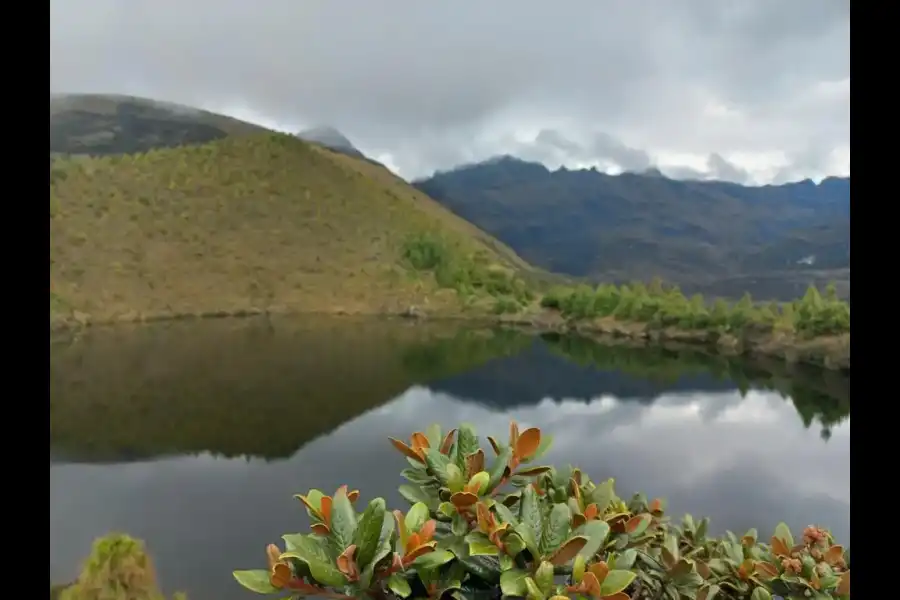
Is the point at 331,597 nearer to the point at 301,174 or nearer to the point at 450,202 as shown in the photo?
the point at 450,202

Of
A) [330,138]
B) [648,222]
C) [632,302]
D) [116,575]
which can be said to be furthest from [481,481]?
[330,138]

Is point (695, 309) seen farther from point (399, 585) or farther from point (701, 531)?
point (399, 585)

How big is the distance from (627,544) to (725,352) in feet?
3.70

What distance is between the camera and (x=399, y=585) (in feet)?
1.34

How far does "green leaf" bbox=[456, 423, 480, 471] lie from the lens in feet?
1.70

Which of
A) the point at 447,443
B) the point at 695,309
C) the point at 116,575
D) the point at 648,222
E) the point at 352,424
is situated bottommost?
the point at 116,575

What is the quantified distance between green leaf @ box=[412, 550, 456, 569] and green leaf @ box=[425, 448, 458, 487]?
7cm

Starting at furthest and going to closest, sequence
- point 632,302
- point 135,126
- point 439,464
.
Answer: point 135,126 < point 632,302 < point 439,464

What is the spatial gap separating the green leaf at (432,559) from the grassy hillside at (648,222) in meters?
1.22

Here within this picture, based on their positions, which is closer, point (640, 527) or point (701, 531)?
point (640, 527)

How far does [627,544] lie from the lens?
1.70ft

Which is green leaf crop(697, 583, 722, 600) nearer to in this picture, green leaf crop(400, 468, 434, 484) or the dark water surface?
green leaf crop(400, 468, 434, 484)

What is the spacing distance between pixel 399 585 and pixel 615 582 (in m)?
0.16
